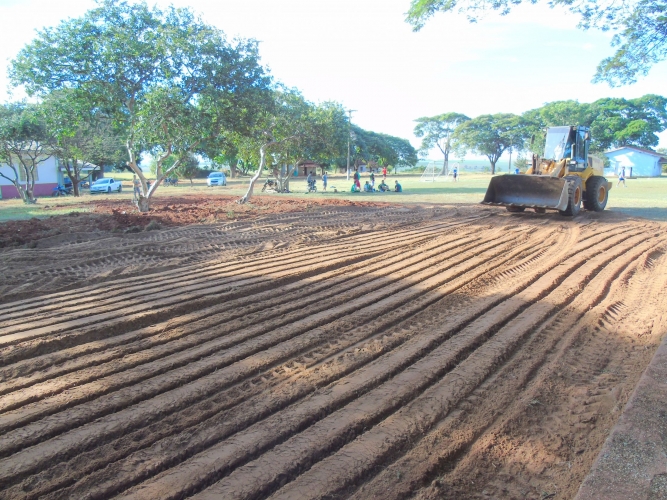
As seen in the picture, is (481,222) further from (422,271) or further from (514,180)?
(422,271)

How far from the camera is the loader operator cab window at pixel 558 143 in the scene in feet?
44.7

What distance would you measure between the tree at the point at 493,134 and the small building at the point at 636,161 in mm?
10582

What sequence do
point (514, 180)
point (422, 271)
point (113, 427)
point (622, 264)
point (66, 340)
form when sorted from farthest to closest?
point (514, 180), point (622, 264), point (422, 271), point (66, 340), point (113, 427)

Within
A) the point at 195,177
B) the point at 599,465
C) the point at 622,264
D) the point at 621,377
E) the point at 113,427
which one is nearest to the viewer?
the point at 599,465

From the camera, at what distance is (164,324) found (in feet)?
15.5

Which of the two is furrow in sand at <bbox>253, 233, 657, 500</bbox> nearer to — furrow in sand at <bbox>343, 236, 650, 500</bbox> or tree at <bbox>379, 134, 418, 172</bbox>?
furrow in sand at <bbox>343, 236, 650, 500</bbox>

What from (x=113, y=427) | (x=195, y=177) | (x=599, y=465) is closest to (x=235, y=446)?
(x=113, y=427)

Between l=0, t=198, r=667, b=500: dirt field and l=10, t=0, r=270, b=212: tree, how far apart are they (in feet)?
23.3

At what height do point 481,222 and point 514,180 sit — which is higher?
point 514,180

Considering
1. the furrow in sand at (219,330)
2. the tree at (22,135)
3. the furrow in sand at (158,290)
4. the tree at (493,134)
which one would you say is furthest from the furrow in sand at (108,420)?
the tree at (493,134)

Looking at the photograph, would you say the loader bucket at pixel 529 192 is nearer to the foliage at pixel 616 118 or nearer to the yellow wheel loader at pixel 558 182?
the yellow wheel loader at pixel 558 182

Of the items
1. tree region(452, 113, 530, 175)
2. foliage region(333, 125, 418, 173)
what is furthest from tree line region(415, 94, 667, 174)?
foliage region(333, 125, 418, 173)

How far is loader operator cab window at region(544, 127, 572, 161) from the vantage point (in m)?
13.6

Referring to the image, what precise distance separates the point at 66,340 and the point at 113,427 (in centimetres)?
174
